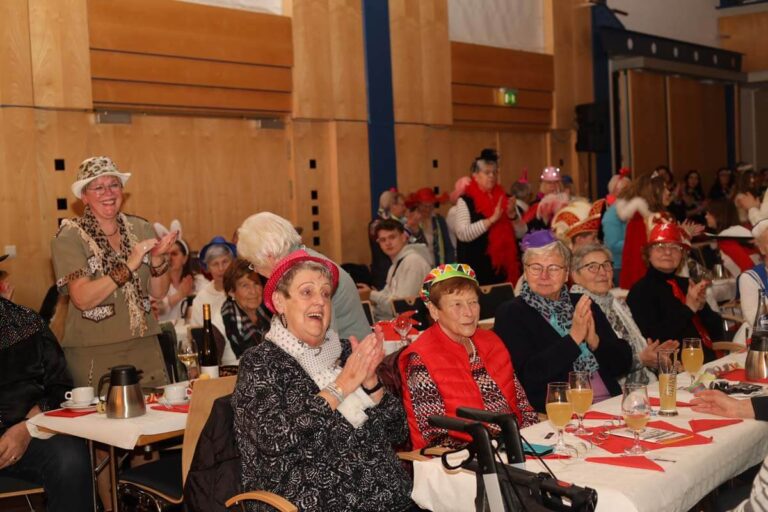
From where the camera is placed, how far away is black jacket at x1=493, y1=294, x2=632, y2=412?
4172 mm

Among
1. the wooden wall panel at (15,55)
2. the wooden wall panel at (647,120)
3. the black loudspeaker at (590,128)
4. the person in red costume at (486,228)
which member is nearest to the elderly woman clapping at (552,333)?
the person in red costume at (486,228)

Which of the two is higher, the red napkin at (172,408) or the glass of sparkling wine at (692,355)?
the glass of sparkling wine at (692,355)

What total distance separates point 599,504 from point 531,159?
35.5ft

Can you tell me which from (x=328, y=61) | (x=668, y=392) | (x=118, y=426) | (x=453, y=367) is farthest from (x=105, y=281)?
(x=328, y=61)

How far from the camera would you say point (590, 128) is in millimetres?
13555

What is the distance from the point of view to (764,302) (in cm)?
504

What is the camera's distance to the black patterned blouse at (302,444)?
309cm

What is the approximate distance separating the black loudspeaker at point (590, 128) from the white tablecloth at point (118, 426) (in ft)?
33.9

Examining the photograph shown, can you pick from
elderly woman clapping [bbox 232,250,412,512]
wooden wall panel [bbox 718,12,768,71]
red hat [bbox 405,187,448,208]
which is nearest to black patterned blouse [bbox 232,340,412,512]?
elderly woman clapping [bbox 232,250,412,512]

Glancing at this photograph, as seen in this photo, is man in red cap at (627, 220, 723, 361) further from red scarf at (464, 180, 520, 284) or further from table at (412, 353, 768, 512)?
red scarf at (464, 180, 520, 284)

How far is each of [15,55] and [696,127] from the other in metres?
12.4

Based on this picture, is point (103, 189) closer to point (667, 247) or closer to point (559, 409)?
point (559, 409)

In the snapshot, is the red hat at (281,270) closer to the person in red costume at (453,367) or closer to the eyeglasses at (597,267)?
the person in red costume at (453,367)

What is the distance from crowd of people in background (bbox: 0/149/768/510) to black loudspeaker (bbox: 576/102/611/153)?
22.6 ft
